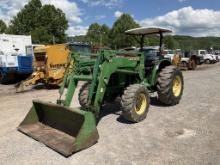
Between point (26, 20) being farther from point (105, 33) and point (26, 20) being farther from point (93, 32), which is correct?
point (93, 32)

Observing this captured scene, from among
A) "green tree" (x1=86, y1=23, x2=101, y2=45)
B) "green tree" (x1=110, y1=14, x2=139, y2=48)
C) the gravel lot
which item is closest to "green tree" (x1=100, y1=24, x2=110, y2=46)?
"green tree" (x1=86, y1=23, x2=101, y2=45)

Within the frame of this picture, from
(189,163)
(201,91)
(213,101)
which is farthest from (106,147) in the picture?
(201,91)

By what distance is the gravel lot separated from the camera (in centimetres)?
485

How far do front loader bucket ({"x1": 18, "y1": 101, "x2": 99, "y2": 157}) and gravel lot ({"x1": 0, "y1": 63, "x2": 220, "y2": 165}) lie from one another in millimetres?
131

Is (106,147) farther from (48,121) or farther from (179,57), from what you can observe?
(179,57)

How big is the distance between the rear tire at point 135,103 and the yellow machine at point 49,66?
6.57 meters

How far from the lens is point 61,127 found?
238 inches

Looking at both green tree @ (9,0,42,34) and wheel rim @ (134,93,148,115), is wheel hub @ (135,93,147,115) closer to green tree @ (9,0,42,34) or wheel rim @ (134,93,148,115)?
wheel rim @ (134,93,148,115)

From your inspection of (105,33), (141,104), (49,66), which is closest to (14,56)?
(49,66)

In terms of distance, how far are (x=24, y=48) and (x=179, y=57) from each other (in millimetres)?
12176

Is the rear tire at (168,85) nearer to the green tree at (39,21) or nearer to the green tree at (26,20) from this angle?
the green tree at (39,21)

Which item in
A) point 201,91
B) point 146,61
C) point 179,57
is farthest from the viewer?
point 179,57

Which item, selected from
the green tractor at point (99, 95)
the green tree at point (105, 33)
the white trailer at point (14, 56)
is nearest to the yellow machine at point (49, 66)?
the white trailer at point (14, 56)

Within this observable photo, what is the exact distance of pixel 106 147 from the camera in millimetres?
5359
